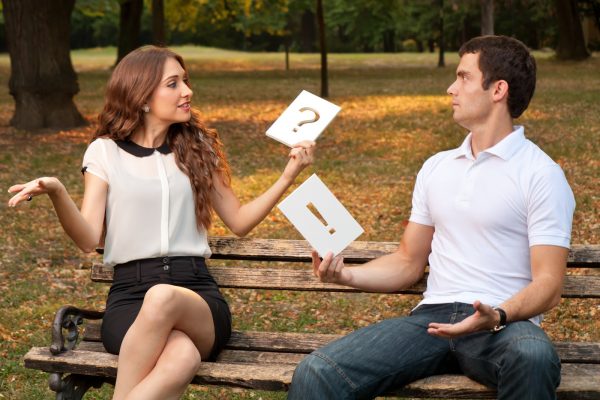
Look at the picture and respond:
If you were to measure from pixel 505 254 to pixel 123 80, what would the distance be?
70.2 inches

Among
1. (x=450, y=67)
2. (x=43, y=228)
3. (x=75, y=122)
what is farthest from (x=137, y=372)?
(x=450, y=67)

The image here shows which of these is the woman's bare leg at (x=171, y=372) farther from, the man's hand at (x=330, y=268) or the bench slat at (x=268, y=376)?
the man's hand at (x=330, y=268)

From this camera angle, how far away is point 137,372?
385cm

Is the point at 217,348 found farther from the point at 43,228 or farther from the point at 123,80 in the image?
the point at 43,228

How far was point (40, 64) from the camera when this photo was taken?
55.7 ft

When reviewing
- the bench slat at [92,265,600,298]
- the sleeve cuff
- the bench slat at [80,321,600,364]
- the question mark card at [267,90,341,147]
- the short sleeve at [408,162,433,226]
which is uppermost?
the question mark card at [267,90,341,147]

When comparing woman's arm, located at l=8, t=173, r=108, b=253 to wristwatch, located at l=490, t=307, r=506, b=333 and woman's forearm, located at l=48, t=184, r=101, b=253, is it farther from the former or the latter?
wristwatch, located at l=490, t=307, r=506, b=333

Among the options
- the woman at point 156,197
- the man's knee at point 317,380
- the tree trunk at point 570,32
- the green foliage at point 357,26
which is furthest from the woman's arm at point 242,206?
the green foliage at point 357,26

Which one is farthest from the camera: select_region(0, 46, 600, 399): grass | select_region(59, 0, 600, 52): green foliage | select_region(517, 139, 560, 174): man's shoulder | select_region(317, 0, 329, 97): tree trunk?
select_region(59, 0, 600, 52): green foliage

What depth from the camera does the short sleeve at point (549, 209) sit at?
3.77 meters

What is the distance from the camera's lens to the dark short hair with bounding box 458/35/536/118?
13.1 ft

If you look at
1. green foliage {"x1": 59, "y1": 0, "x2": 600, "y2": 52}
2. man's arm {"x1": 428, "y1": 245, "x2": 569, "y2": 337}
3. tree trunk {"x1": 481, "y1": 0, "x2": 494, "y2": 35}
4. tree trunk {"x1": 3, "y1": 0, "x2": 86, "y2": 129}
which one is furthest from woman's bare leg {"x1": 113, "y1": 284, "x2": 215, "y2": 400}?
green foliage {"x1": 59, "y1": 0, "x2": 600, "y2": 52}

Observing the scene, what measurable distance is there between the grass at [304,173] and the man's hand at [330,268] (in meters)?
1.73

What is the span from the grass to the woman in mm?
1462
